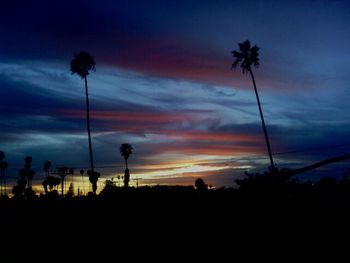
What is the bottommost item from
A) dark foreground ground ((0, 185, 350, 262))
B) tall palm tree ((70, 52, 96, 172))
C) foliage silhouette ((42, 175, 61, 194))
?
dark foreground ground ((0, 185, 350, 262))

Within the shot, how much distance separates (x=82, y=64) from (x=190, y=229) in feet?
143

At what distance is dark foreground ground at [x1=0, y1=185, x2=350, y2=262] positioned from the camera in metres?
20.7

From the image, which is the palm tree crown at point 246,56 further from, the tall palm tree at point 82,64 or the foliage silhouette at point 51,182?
the foliage silhouette at point 51,182

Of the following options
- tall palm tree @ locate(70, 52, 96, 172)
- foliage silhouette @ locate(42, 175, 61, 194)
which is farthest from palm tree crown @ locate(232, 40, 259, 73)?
foliage silhouette @ locate(42, 175, 61, 194)

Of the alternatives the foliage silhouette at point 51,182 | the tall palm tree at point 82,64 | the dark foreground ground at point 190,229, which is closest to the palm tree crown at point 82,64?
the tall palm tree at point 82,64

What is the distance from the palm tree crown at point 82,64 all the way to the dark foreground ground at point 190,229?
35.9 metres

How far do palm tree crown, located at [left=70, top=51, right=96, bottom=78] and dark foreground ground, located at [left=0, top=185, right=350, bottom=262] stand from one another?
35.9 metres

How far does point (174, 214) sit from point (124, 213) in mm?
2909

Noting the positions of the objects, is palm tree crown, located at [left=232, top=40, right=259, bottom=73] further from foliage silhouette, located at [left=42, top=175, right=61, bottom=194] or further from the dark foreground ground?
foliage silhouette, located at [left=42, top=175, right=61, bottom=194]

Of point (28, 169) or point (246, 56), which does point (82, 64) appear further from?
point (28, 169)

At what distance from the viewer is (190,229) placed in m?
21.4

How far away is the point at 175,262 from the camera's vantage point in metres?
20.2

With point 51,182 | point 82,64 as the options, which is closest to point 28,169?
point 51,182

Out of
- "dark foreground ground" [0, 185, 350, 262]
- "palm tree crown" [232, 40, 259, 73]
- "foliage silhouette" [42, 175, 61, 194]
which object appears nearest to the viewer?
"dark foreground ground" [0, 185, 350, 262]
